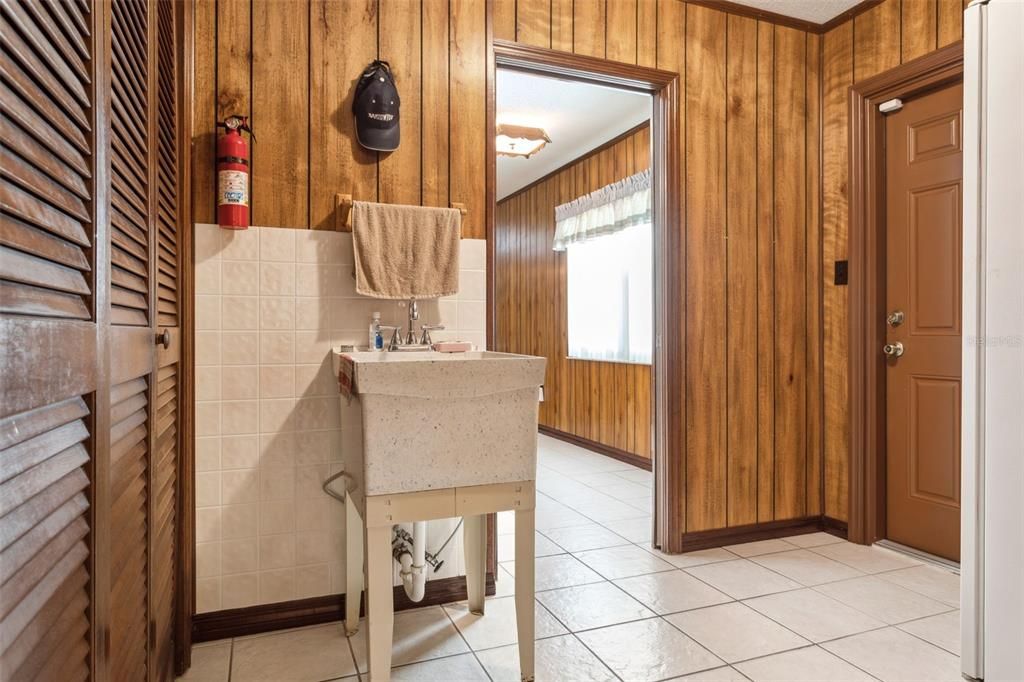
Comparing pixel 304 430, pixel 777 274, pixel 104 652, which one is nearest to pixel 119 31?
pixel 104 652

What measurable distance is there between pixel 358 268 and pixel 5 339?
1656mm

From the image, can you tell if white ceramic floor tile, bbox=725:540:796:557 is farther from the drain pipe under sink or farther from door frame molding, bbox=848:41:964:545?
the drain pipe under sink

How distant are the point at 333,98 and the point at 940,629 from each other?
2.73 meters

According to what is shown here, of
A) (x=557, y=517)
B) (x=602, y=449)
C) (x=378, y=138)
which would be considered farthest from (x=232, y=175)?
(x=602, y=449)

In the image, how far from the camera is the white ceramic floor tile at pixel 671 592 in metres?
2.26

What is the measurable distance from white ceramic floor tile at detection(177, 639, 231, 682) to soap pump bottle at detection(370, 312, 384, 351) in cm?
107

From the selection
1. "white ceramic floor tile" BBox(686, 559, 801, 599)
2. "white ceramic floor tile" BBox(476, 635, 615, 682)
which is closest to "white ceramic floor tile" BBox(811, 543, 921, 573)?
"white ceramic floor tile" BBox(686, 559, 801, 599)

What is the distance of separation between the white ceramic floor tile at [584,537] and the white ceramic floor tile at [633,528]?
0.13 feet

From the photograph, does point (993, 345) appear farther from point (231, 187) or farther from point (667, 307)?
point (231, 187)

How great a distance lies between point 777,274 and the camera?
2.99m

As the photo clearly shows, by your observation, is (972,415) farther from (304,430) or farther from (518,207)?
(518,207)

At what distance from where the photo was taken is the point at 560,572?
257cm

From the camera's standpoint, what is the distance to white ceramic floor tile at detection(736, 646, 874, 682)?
1760 mm

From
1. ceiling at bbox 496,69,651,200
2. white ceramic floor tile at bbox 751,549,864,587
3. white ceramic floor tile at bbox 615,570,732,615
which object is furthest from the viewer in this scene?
ceiling at bbox 496,69,651,200
